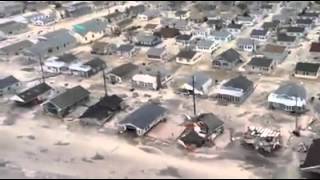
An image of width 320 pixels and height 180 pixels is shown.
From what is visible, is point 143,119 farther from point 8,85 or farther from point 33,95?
point 8,85

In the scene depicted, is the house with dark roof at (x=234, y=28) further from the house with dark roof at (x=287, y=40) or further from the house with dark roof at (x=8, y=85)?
the house with dark roof at (x=8, y=85)

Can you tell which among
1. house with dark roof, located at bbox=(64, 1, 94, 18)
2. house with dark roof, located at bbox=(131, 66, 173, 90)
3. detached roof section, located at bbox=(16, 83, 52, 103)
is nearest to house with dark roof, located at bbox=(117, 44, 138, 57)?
house with dark roof, located at bbox=(131, 66, 173, 90)

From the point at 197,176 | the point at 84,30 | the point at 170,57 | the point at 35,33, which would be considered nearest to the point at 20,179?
the point at 197,176

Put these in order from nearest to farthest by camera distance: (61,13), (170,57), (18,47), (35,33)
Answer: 1. (170,57)
2. (18,47)
3. (35,33)
4. (61,13)

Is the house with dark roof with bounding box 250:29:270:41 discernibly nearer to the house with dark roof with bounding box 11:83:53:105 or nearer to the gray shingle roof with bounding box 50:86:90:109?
the gray shingle roof with bounding box 50:86:90:109

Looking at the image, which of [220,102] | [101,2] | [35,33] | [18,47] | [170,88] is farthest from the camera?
[101,2]

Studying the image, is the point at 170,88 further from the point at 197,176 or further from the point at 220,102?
the point at 197,176

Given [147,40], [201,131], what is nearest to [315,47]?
[147,40]

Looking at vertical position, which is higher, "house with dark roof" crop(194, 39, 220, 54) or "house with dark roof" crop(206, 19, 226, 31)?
"house with dark roof" crop(206, 19, 226, 31)
